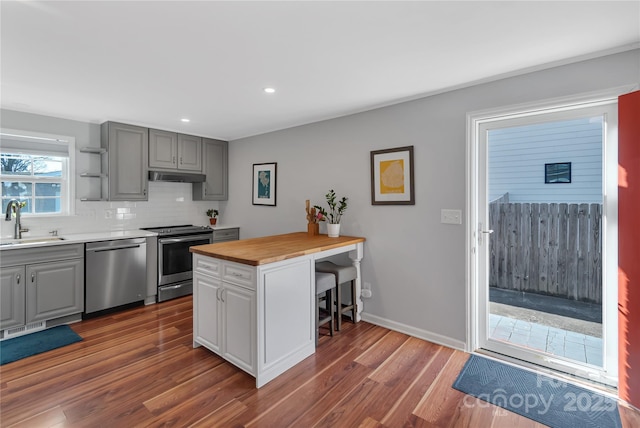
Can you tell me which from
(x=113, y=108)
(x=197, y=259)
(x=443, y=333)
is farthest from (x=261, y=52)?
(x=443, y=333)

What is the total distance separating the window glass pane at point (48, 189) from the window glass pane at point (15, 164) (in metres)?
0.18

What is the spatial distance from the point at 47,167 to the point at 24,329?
183 centimetres

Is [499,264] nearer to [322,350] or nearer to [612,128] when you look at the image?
[612,128]

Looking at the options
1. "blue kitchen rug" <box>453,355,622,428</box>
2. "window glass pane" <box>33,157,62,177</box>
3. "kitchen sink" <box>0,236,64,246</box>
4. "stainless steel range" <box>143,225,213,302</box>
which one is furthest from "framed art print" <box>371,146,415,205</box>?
"window glass pane" <box>33,157,62,177</box>

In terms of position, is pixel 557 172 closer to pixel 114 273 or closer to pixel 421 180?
pixel 421 180

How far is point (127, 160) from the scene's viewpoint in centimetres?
395

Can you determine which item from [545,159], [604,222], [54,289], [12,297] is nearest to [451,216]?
[545,159]

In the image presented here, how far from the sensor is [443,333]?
113 inches

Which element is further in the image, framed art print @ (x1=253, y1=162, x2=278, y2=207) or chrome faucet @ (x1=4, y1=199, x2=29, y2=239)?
framed art print @ (x1=253, y1=162, x2=278, y2=207)

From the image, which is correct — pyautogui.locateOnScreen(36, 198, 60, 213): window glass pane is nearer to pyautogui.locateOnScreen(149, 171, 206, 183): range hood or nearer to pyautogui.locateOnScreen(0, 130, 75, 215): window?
pyautogui.locateOnScreen(0, 130, 75, 215): window

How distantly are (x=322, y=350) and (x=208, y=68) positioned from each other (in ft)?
8.18

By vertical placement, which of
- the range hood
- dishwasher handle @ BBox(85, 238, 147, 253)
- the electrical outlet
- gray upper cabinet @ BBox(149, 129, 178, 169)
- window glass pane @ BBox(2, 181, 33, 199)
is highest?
gray upper cabinet @ BBox(149, 129, 178, 169)

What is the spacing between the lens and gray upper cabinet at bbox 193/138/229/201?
189 inches

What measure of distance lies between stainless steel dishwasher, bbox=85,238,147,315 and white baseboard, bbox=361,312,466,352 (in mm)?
2759
